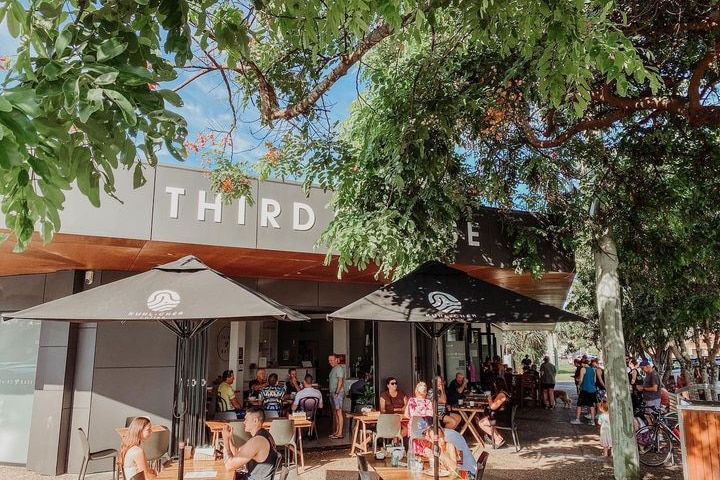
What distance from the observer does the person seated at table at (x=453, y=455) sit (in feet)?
15.1

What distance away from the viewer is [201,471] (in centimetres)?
466

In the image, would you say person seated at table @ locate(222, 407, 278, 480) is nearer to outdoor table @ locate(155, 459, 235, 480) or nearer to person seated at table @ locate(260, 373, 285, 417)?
outdoor table @ locate(155, 459, 235, 480)

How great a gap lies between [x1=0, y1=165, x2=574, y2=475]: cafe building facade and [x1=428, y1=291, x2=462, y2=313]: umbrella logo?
274 cm

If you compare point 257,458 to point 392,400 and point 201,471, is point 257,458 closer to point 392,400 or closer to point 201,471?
point 201,471

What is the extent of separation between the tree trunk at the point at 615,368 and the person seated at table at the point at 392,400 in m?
3.37

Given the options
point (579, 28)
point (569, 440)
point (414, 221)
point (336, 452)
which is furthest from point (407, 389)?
point (579, 28)

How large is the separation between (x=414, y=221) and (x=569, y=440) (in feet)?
21.9

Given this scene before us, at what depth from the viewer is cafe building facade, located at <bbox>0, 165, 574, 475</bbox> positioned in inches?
253

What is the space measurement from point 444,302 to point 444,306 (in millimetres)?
62

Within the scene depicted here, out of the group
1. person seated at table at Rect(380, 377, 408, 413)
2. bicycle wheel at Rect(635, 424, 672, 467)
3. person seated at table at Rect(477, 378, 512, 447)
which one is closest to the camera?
bicycle wheel at Rect(635, 424, 672, 467)

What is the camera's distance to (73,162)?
1.66 meters

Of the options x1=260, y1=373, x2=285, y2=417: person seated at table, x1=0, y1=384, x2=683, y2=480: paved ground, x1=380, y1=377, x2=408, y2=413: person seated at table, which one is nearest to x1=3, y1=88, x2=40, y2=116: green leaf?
x1=0, y1=384, x2=683, y2=480: paved ground

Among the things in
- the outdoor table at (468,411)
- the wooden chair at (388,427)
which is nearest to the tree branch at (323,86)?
the wooden chair at (388,427)

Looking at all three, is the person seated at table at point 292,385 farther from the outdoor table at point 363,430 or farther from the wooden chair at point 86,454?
the wooden chair at point 86,454
